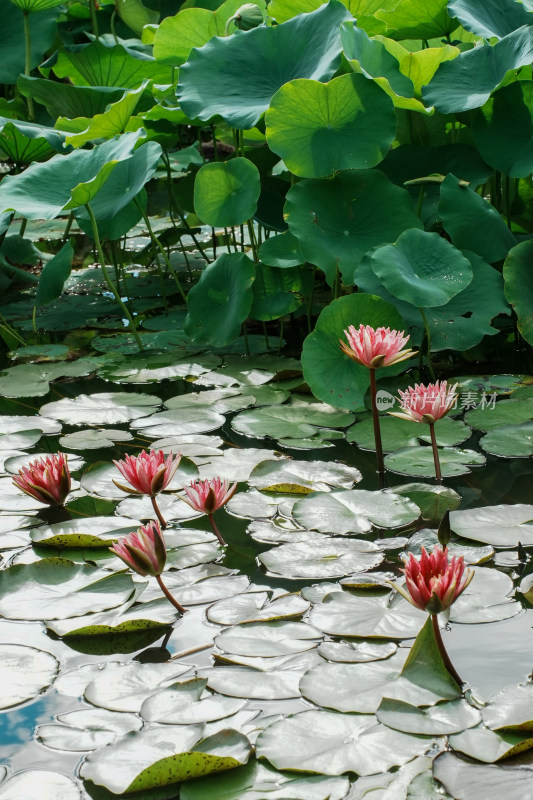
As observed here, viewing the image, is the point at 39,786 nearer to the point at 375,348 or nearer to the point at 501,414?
the point at 375,348

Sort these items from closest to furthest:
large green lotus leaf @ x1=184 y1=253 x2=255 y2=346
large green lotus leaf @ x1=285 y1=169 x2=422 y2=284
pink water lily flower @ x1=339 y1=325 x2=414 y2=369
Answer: pink water lily flower @ x1=339 y1=325 x2=414 y2=369
large green lotus leaf @ x1=285 y1=169 x2=422 y2=284
large green lotus leaf @ x1=184 y1=253 x2=255 y2=346

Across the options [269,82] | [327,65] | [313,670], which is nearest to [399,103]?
[327,65]

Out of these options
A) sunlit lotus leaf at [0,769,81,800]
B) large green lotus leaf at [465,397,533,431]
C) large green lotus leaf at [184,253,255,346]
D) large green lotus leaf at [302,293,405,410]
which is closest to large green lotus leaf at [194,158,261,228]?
large green lotus leaf at [184,253,255,346]

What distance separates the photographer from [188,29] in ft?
8.91

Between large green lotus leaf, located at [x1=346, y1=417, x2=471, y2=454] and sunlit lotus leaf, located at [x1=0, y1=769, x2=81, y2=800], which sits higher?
sunlit lotus leaf, located at [x1=0, y1=769, x2=81, y2=800]

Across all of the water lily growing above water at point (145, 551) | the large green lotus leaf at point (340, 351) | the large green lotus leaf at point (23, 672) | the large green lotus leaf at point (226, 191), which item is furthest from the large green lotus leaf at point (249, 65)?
the large green lotus leaf at point (23, 672)

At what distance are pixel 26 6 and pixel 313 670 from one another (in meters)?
3.20

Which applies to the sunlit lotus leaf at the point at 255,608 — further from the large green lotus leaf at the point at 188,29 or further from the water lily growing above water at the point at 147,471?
the large green lotus leaf at the point at 188,29

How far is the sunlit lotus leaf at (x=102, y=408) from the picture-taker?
6.89ft

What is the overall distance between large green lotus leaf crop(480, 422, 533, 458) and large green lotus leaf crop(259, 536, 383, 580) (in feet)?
1.70

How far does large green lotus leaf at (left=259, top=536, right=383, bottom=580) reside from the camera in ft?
4.37

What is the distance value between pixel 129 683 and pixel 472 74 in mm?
1895

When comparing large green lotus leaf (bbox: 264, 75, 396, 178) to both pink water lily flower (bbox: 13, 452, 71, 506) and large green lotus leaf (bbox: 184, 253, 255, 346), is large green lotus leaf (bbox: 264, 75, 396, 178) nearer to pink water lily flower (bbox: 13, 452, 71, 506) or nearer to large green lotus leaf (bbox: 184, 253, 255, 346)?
large green lotus leaf (bbox: 184, 253, 255, 346)

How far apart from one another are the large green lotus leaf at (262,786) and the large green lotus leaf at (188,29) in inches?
93.0
